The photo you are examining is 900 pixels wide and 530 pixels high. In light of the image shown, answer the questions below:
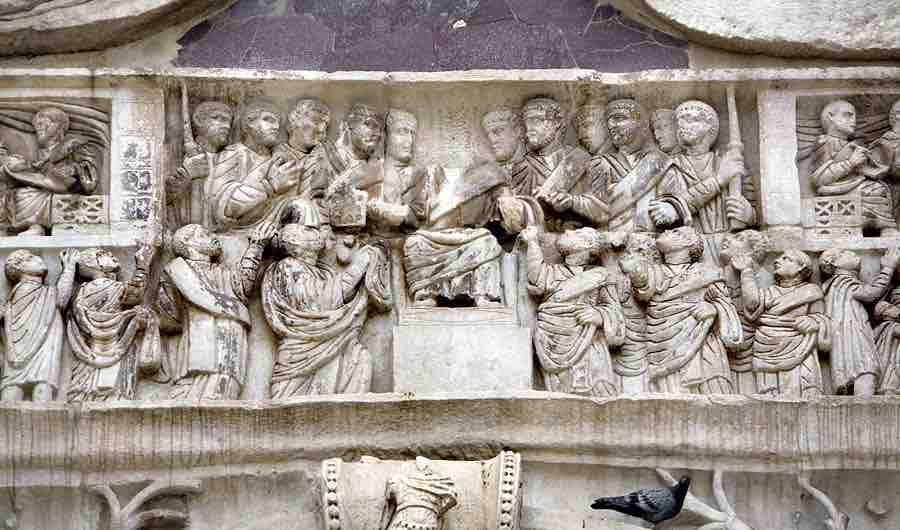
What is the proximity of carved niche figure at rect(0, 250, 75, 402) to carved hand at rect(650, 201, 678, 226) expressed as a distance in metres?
2.54

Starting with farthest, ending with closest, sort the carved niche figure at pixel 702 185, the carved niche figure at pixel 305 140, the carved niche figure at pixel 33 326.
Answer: the carved niche figure at pixel 305 140, the carved niche figure at pixel 702 185, the carved niche figure at pixel 33 326

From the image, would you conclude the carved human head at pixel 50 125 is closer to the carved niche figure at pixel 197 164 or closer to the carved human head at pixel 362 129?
the carved niche figure at pixel 197 164

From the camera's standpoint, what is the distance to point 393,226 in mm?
11188

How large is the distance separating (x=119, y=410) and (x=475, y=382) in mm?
1493

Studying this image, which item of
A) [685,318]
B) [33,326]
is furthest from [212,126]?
[685,318]

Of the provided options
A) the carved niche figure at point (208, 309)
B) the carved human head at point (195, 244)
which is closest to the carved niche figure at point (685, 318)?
the carved niche figure at point (208, 309)

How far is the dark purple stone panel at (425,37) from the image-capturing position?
11.6m

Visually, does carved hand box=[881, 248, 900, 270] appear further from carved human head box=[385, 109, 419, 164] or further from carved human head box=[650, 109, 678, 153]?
carved human head box=[385, 109, 419, 164]

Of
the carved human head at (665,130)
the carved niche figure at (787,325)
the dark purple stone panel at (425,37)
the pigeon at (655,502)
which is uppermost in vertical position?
the dark purple stone panel at (425,37)

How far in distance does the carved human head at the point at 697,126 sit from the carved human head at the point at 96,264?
257 centimetres

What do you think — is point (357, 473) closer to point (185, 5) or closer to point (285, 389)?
point (285, 389)

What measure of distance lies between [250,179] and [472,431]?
1.56 meters

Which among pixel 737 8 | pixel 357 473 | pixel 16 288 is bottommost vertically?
pixel 357 473

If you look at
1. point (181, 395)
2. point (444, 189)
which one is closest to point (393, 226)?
point (444, 189)
